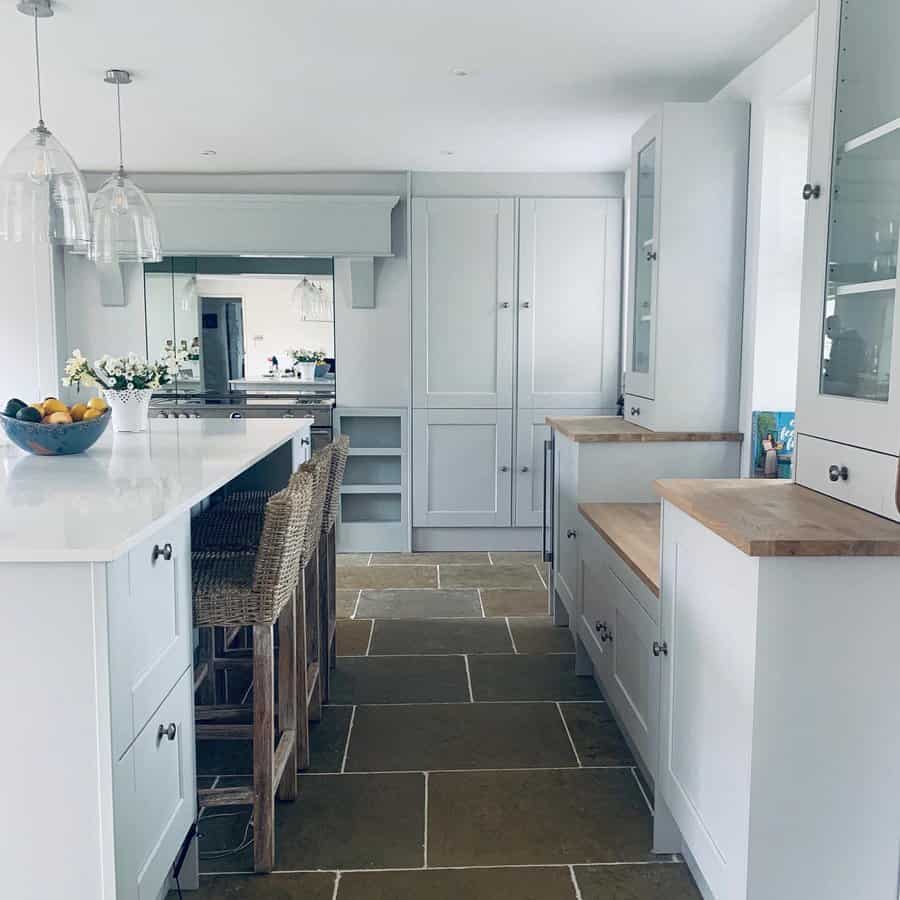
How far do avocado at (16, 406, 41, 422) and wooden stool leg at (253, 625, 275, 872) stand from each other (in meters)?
1.10

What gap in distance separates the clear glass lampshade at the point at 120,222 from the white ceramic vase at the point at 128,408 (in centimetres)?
50

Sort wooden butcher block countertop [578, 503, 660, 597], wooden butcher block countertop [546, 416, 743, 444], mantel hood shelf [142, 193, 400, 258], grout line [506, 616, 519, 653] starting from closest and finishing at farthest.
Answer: wooden butcher block countertop [578, 503, 660, 597], wooden butcher block countertop [546, 416, 743, 444], grout line [506, 616, 519, 653], mantel hood shelf [142, 193, 400, 258]

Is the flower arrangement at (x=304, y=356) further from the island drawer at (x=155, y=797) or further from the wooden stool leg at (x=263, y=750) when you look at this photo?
the island drawer at (x=155, y=797)

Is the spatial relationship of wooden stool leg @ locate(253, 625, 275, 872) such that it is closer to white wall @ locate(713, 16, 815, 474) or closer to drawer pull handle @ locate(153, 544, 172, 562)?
drawer pull handle @ locate(153, 544, 172, 562)

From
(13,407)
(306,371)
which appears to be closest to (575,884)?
(13,407)

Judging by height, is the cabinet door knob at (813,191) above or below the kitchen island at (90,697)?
above

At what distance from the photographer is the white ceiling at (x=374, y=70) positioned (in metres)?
2.90

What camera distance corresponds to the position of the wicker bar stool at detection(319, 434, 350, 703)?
129 inches

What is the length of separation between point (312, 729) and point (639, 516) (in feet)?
4.53

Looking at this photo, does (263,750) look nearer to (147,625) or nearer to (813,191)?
(147,625)

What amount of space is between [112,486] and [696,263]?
7.84 feet

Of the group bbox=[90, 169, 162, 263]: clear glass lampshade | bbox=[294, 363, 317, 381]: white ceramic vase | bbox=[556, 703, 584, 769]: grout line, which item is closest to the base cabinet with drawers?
bbox=[556, 703, 584, 769]: grout line

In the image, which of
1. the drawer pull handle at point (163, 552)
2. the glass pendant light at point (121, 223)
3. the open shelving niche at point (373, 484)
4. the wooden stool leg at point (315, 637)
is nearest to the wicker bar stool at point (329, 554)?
the wooden stool leg at point (315, 637)

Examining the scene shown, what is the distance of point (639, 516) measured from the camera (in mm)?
3291
